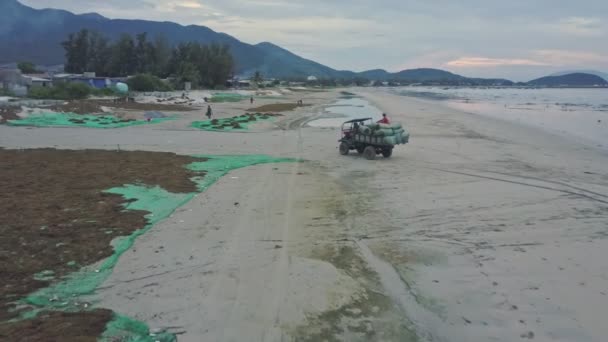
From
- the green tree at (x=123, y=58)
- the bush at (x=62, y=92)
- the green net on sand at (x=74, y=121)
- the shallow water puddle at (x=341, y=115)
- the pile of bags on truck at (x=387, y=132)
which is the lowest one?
the green net on sand at (x=74, y=121)

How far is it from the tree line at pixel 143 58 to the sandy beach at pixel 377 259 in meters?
79.1

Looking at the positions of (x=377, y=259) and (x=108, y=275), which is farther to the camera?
(x=377, y=259)

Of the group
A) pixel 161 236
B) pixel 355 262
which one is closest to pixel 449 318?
pixel 355 262

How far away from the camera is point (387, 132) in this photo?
57.4ft

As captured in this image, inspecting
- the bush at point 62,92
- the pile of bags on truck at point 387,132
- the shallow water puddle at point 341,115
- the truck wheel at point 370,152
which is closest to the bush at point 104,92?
the bush at point 62,92

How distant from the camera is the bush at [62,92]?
4728cm

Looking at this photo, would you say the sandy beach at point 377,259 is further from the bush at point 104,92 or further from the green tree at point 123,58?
the green tree at point 123,58

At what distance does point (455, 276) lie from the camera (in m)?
7.05

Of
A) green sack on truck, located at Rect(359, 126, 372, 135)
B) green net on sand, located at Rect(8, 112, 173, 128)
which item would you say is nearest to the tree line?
green net on sand, located at Rect(8, 112, 173, 128)

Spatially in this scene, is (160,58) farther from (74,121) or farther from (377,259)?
(377,259)

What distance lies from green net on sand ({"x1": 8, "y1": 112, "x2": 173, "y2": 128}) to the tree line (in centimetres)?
5495

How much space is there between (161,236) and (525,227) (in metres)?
7.39

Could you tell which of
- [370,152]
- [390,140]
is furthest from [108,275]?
[370,152]

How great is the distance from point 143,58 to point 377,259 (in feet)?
305
